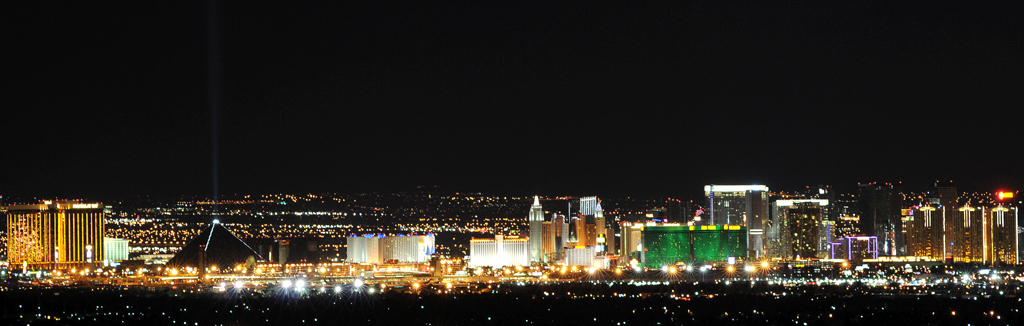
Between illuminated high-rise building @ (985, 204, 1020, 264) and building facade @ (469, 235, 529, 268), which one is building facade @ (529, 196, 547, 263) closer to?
building facade @ (469, 235, 529, 268)

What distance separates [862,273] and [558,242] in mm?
31557

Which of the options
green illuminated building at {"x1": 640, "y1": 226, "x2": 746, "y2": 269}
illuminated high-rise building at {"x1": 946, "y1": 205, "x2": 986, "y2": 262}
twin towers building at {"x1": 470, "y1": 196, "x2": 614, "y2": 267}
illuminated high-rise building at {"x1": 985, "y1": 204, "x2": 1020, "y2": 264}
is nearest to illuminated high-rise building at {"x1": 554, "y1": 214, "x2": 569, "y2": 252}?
twin towers building at {"x1": 470, "y1": 196, "x2": 614, "y2": 267}

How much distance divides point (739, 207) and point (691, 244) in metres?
14.6

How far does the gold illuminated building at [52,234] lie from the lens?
118188 millimetres

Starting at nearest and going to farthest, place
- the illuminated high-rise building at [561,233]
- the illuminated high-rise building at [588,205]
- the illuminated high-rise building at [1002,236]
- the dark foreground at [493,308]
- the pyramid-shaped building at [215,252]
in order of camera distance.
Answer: the dark foreground at [493,308]
the pyramid-shaped building at [215,252]
the illuminated high-rise building at [1002,236]
the illuminated high-rise building at [561,233]
the illuminated high-rise building at [588,205]

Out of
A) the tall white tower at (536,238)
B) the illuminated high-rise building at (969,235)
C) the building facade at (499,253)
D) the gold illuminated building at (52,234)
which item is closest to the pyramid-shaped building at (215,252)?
the gold illuminated building at (52,234)

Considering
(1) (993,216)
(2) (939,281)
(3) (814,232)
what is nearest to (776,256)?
(3) (814,232)

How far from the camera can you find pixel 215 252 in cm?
12925

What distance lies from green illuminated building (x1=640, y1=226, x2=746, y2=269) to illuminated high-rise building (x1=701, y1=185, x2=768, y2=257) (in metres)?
7.59

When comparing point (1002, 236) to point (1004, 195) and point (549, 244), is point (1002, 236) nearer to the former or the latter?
point (1004, 195)

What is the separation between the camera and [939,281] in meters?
116

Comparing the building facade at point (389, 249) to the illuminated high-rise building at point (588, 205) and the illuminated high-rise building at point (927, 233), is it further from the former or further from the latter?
the illuminated high-rise building at point (927, 233)

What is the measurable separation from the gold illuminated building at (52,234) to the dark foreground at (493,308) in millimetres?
29532

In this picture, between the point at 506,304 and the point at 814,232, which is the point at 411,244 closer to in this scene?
the point at 814,232
